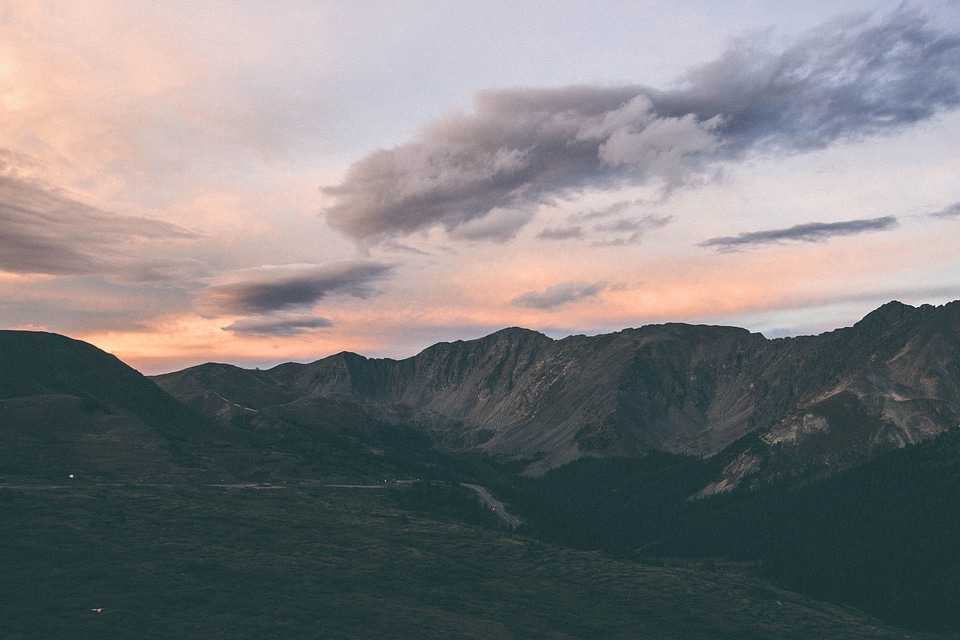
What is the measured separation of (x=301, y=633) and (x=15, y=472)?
120584mm

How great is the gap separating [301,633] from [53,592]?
33581 millimetres

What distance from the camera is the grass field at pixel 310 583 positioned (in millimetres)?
92938

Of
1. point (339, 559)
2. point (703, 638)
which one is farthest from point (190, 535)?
point (703, 638)

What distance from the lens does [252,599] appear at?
4053 inches

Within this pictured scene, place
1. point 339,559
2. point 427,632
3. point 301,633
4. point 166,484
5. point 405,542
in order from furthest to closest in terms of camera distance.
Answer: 1. point 166,484
2. point 405,542
3. point 339,559
4. point 427,632
5. point 301,633

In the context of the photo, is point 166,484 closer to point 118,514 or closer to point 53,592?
point 118,514

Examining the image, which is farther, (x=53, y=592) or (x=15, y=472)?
(x=15, y=472)

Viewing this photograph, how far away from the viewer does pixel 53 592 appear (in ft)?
307

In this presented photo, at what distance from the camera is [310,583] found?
11425cm

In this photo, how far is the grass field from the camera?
92.9 meters

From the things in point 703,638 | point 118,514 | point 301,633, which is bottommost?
point 703,638

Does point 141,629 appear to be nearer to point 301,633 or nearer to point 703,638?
point 301,633

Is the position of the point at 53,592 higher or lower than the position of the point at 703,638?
higher

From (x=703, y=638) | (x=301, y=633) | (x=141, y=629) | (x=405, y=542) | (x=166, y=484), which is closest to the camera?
(x=141, y=629)
